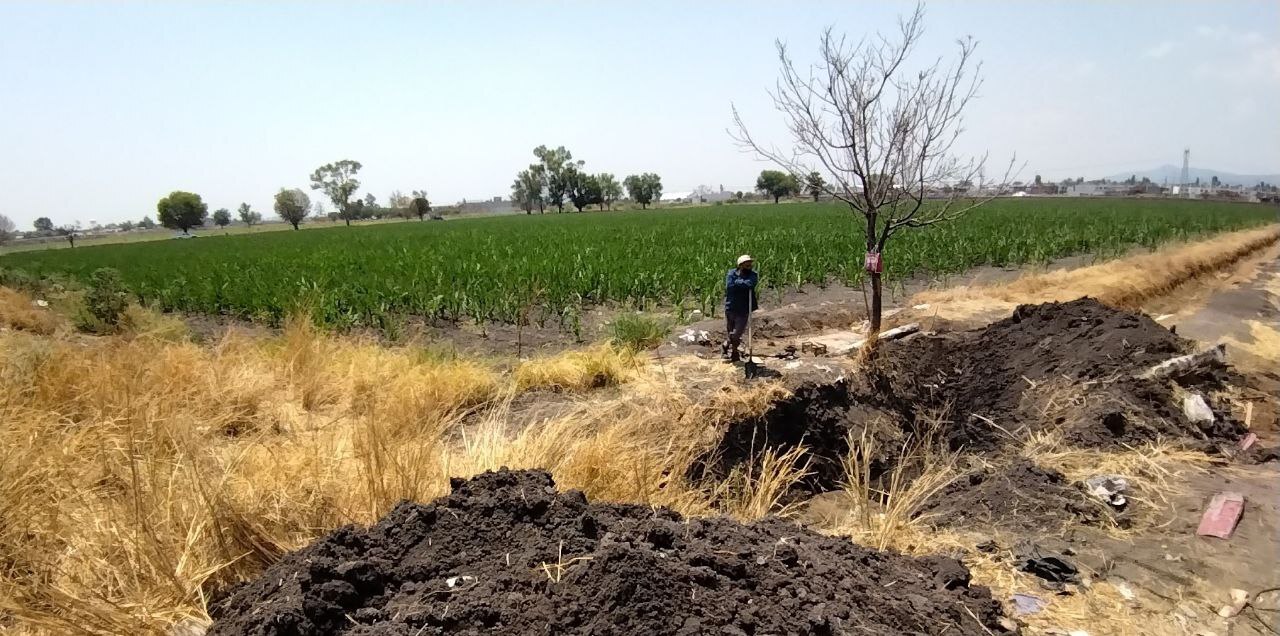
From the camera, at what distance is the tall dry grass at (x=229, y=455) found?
285 centimetres

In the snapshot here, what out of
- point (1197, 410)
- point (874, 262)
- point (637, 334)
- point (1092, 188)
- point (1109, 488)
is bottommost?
point (1109, 488)

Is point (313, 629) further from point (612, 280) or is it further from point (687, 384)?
point (612, 280)

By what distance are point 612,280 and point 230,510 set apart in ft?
37.6

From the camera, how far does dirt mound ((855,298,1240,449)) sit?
20.6 feet

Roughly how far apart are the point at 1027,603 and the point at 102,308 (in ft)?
43.1

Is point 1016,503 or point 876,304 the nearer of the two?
point 1016,503

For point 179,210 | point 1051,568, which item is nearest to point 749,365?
point 1051,568

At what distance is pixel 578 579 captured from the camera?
2.51m

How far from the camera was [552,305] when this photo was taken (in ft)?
42.0

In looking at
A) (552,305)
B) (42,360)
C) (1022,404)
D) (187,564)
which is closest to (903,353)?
(1022,404)

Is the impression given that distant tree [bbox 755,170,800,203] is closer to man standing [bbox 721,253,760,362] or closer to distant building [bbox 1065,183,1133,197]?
distant building [bbox 1065,183,1133,197]

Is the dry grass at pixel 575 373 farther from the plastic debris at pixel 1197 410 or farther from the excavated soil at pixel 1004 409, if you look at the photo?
the plastic debris at pixel 1197 410

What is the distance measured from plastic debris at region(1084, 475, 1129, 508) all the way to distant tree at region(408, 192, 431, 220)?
87.8m

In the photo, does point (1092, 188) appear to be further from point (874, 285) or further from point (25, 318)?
point (25, 318)
